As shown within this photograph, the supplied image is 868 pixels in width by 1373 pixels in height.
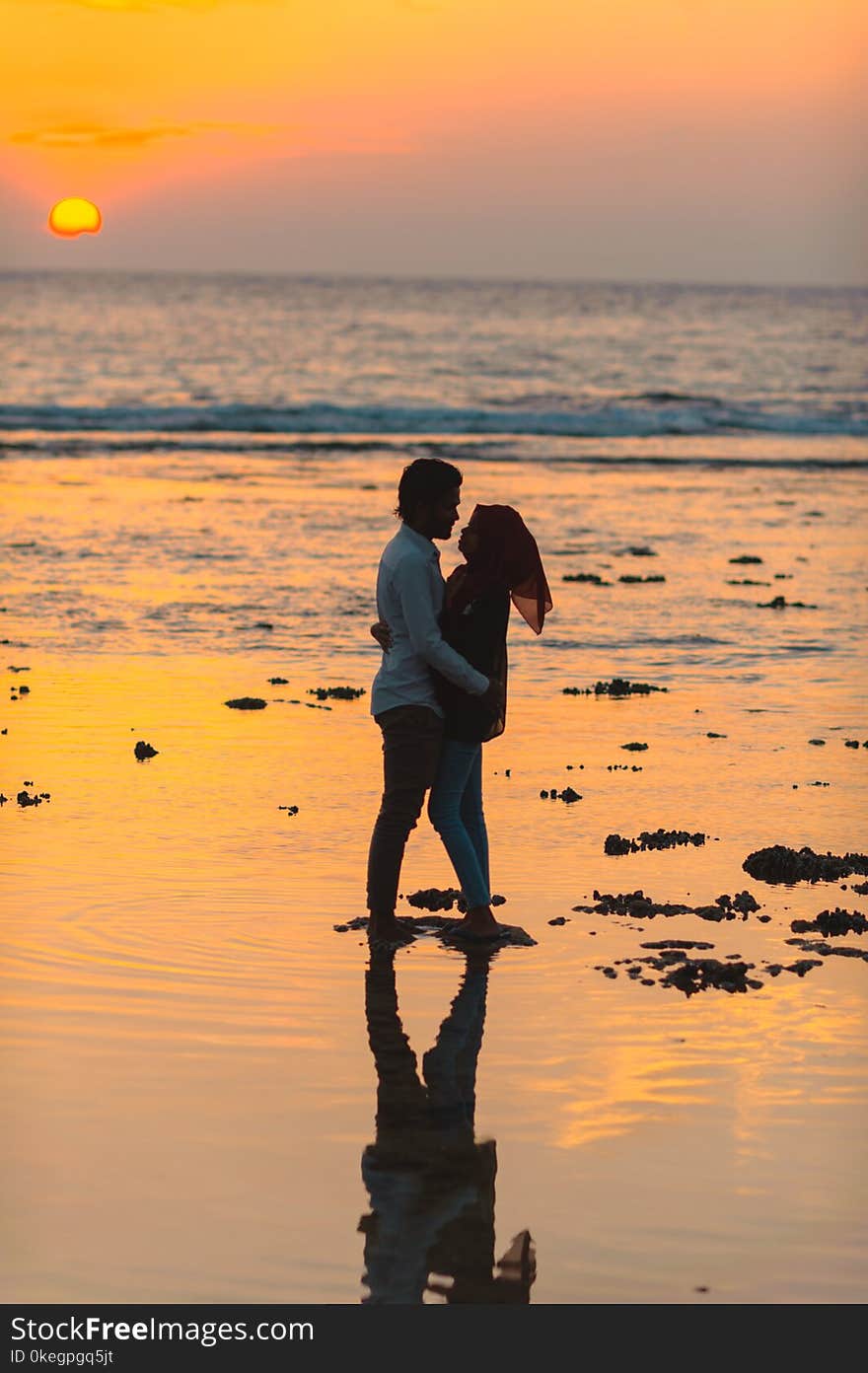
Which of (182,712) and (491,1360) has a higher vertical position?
(182,712)

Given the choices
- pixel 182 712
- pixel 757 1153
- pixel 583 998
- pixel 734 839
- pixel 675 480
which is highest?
pixel 675 480

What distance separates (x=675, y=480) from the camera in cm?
3133

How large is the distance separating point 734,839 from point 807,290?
494ft

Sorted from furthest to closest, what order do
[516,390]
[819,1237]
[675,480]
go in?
[516,390] → [675,480] → [819,1237]

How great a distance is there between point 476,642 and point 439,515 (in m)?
0.55

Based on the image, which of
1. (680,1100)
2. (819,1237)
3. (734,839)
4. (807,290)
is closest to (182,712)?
(734,839)

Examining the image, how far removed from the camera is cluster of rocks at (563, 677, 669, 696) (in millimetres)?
13094

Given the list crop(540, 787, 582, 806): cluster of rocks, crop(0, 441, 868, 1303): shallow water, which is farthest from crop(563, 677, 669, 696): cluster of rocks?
crop(540, 787, 582, 806): cluster of rocks

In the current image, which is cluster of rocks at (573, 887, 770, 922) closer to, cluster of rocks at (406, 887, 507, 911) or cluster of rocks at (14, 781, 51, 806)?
cluster of rocks at (406, 887, 507, 911)

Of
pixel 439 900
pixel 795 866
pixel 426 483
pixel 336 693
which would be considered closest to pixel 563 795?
pixel 795 866

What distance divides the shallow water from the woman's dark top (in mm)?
887

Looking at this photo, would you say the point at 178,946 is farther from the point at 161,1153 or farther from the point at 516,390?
the point at 516,390

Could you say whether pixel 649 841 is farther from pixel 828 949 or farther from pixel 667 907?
pixel 828 949

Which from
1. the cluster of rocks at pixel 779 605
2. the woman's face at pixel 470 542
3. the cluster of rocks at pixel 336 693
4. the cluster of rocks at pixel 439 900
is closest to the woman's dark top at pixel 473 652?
the woman's face at pixel 470 542
